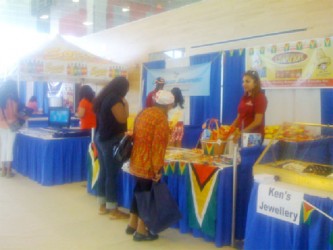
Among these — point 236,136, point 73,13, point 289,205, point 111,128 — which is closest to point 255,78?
point 236,136

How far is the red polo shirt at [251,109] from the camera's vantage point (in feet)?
11.8

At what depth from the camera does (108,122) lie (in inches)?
145

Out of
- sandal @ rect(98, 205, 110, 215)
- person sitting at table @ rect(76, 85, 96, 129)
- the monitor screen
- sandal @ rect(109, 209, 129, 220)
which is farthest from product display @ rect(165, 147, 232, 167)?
the monitor screen

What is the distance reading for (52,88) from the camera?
10.7 m

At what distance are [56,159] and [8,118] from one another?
1104 mm

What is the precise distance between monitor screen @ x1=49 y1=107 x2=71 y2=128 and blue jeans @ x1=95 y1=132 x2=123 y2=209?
2074 mm

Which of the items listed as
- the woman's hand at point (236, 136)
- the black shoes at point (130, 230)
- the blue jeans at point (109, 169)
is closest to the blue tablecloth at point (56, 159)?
the blue jeans at point (109, 169)

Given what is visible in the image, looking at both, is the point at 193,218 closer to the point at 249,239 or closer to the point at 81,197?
the point at 249,239

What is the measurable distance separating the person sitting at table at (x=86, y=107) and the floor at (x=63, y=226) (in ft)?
3.23

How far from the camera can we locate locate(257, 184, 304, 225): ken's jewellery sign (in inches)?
89.7

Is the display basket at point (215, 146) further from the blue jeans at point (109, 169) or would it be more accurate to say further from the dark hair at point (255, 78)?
the blue jeans at point (109, 169)

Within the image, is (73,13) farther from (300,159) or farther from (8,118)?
(300,159)

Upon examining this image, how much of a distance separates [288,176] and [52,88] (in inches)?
362

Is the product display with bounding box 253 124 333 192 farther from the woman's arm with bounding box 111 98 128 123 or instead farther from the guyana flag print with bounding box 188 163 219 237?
the woman's arm with bounding box 111 98 128 123
